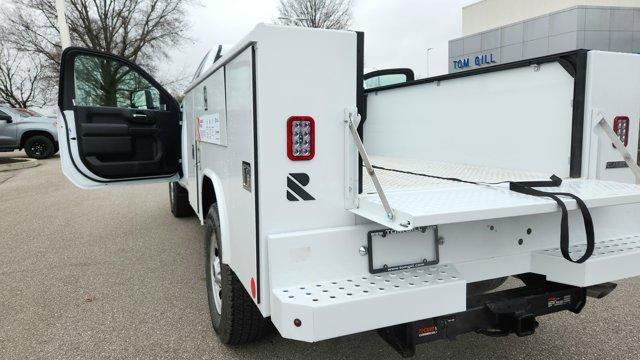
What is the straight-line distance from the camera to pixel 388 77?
540 centimetres

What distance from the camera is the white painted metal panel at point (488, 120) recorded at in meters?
2.67

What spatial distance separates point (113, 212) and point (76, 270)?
10.0ft

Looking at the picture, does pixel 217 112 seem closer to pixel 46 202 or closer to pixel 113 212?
pixel 113 212

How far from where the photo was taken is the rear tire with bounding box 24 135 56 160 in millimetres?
15774

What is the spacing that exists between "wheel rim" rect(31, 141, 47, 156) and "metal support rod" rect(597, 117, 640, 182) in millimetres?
17620

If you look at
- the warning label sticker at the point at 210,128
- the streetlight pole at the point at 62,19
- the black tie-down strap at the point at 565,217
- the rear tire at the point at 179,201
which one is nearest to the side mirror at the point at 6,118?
the streetlight pole at the point at 62,19

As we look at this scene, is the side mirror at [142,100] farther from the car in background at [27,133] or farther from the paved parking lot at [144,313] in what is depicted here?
the car in background at [27,133]

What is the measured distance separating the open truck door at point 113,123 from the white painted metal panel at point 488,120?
2120mm

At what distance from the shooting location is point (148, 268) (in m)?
4.63

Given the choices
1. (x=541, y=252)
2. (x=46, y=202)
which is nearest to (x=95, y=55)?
(x=541, y=252)

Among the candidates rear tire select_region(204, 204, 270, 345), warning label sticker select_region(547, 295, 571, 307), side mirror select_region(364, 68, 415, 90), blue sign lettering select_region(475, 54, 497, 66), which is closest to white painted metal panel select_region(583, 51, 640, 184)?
warning label sticker select_region(547, 295, 571, 307)

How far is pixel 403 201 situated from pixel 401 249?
22 centimetres

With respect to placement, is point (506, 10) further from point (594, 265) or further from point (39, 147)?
point (594, 265)

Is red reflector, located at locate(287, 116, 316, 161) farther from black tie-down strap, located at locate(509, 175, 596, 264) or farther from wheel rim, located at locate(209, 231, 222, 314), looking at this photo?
wheel rim, located at locate(209, 231, 222, 314)
